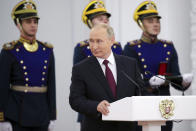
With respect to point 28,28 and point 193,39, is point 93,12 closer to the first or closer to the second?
point 28,28

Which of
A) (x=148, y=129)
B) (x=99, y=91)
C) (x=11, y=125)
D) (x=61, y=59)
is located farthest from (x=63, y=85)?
Result: (x=148, y=129)

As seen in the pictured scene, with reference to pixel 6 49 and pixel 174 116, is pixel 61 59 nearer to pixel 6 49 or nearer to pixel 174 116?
pixel 6 49

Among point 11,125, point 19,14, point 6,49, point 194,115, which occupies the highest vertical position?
point 19,14

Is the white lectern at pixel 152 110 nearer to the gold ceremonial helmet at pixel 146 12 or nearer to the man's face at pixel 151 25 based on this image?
the man's face at pixel 151 25

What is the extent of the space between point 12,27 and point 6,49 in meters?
1.45

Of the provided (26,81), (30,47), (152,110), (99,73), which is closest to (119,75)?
(99,73)

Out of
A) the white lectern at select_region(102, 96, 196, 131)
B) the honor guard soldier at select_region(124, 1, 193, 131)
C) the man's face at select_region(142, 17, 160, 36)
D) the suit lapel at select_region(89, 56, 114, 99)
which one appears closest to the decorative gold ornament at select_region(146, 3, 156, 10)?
the honor guard soldier at select_region(124, 1, 193, 131)

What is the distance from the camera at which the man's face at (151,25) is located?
5309mm

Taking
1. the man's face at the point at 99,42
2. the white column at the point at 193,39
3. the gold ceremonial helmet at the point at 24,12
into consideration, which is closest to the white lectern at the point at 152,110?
the man's face at the point at 99,42

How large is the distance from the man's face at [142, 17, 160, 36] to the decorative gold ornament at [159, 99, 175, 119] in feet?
7.27

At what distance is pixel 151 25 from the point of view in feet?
17.6

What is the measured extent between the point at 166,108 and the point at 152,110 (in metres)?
0.10

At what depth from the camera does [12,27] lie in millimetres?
6164

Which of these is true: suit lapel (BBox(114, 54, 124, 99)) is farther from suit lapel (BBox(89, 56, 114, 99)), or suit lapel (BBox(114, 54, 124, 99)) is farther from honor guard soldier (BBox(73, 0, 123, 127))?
honor guard soldier (BBox(73, 0, 123, 127))
